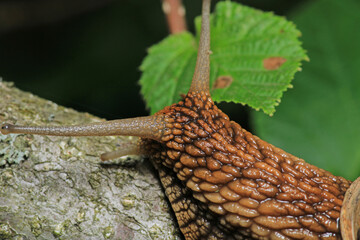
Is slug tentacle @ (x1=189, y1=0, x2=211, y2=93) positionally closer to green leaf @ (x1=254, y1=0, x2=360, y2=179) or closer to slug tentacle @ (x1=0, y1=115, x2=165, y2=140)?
slug tentacle @ (x1=0, y1=115, x2=165, y2=140)

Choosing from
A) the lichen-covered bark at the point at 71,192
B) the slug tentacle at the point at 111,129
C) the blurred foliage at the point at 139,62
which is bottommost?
the lichen-covered bark at the point at 71,192

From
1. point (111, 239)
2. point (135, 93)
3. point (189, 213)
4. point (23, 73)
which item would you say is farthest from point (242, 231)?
point (23, 73)

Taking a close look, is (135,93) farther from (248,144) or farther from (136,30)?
(248,144)

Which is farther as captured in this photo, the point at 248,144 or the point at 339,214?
the point at 248,144

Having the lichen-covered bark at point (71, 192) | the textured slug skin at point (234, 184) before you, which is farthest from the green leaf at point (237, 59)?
the lichen-covered bark at point (71, 192)

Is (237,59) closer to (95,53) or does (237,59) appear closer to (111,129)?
(111,129)

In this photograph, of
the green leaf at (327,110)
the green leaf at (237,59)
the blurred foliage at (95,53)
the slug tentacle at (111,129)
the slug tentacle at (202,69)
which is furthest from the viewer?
the blurred foliage at (95,53)

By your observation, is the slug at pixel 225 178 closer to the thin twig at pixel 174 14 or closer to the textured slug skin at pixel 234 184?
the textured slug skin at pixel 234 184
